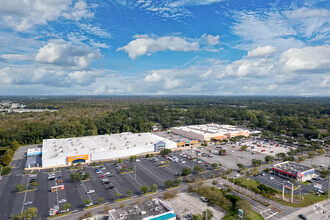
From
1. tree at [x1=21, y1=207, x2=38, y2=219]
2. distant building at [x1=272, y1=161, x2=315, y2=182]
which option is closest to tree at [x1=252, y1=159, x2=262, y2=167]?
distant building at [x1=272, y1=161, x2=315, y2=182]

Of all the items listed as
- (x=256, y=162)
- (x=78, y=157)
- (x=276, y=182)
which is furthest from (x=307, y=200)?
(x=78, y=157)

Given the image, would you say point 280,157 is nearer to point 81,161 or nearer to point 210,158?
point 210,158

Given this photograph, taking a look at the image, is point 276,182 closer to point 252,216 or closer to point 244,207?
point 252,216

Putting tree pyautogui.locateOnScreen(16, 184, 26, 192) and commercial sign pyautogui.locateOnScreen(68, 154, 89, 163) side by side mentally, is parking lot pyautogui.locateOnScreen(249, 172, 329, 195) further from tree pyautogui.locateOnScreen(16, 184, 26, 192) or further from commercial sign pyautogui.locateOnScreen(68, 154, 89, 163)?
tree pyautogui.locateOnScreen(16, 184, 26, 192)

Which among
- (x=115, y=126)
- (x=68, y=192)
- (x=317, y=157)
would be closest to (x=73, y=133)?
(x=115, y=126)

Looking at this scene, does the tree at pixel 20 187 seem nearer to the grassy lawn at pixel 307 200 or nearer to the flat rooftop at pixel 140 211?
the flat rooftop at pixel 140 211

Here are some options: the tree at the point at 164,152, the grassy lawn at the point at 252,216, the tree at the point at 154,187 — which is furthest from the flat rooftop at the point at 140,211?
the tree at the point at 164,152
